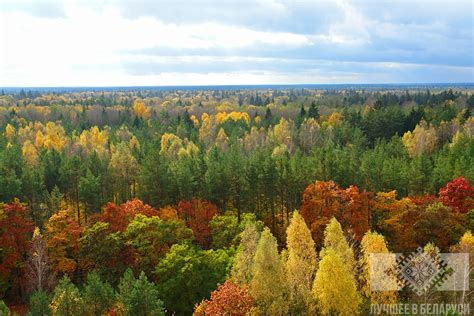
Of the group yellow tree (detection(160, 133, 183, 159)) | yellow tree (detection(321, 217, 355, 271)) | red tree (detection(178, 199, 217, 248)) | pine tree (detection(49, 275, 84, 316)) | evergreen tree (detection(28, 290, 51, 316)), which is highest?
yellow tree (detection(160, 133, 183, 159))

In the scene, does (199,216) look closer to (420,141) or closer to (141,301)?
(141,301)

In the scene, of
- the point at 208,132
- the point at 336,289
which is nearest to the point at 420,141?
the point at 208,132

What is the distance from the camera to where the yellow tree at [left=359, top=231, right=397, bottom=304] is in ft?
114

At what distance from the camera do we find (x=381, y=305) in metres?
34.8

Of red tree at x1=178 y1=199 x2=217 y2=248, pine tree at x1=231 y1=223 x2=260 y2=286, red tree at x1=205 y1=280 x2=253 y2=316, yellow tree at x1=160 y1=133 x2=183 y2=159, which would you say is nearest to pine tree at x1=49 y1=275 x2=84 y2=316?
red tree at x1=205 y1=280 x2=253 y2=316

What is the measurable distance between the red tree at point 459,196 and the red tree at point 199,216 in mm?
27416

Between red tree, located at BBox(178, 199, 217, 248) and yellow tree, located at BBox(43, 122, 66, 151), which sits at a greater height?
yellow tree, located at BBox(43, 122, 66, 151)

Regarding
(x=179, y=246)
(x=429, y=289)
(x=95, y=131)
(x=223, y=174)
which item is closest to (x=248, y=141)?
(x=95, y=131)

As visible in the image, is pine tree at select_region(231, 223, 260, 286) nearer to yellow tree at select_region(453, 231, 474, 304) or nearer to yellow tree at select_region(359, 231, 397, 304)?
yellow tree at select_region(359, 231, 397, 304)

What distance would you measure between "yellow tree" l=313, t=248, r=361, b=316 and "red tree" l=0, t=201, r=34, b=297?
34387 millimetres

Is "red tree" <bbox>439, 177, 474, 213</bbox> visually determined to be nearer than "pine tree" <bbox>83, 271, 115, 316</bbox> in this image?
No

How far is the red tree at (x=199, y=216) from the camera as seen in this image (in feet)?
181

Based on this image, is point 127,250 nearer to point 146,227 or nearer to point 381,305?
point 146,227

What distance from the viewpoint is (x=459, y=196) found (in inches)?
2147
